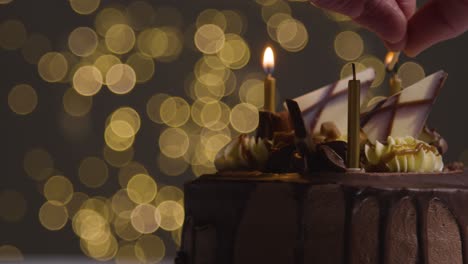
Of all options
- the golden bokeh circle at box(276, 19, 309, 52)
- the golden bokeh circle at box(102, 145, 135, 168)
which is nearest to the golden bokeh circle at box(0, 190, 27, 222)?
the golden bokeh circle at box(102, 145, 135, 168)

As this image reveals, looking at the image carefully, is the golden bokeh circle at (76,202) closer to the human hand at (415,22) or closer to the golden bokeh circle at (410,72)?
the golden bokeh circle at (410,72)

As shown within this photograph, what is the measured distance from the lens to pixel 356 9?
116cm

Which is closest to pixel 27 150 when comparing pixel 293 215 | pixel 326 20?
pixel 326 20

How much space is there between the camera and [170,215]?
307 cm

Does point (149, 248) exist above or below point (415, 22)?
below

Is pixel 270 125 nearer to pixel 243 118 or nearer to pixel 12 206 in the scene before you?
pixel 243 118

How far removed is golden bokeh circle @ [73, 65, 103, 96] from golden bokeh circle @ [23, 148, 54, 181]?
11.2 inches

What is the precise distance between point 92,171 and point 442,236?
204 centimetres

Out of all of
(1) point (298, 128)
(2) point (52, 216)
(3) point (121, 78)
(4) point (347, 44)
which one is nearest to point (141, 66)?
(3) point (121, 78)

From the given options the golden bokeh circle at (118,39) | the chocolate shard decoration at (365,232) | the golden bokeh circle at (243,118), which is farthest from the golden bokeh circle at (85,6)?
the chocolate shard decoration at (365,232)

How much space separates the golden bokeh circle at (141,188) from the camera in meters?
2.87

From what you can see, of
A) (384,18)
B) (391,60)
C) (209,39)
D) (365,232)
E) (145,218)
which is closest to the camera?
(365,232)

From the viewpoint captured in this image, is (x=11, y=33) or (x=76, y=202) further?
(x=76, y=202)

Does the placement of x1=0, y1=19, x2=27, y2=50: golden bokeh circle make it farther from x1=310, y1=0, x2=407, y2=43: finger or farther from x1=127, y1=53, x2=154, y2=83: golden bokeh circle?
x1=310, y1=0, x2=407, y2=43: finger
